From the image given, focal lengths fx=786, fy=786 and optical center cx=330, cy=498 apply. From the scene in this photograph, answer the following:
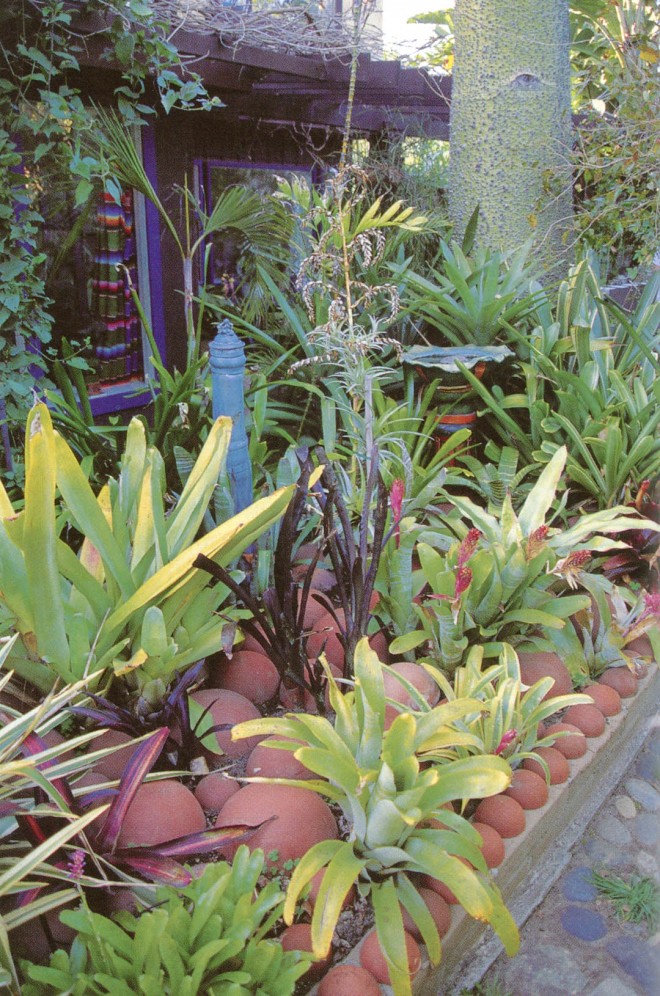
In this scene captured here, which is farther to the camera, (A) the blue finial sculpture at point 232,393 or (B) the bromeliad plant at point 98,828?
(A) the blue finial sculpture at point 232,393

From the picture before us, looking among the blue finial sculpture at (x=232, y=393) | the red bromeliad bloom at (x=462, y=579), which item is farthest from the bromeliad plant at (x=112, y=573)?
the red bromeliad bloom at (x=462, y=579)

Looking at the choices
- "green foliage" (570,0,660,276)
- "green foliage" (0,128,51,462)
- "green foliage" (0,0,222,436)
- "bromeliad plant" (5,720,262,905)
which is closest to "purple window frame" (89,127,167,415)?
"green foliage" (0,0,222,436)

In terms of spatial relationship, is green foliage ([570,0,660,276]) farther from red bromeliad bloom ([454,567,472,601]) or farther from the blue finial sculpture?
red bromeliad bloom ([454,567,472,601])

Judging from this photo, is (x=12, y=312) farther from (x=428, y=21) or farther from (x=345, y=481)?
(x=428, y=21)

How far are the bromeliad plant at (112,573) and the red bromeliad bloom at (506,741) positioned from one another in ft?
2.31

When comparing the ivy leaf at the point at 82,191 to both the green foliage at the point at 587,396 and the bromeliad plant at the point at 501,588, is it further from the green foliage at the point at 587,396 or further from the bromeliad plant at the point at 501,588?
the bromeliad plant at the point at 501,588

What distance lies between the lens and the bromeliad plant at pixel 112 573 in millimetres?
1691

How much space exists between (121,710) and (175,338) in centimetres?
395

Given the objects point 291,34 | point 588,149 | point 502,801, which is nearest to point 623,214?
point 588,149

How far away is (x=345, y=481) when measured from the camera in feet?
8.75

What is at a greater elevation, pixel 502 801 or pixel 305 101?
pixel 305 101

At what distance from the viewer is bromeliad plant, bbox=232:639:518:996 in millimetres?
1367

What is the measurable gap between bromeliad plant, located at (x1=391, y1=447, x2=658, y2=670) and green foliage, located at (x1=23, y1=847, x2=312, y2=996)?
3.04 ft

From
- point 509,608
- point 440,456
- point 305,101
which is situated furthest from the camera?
point 305,101
